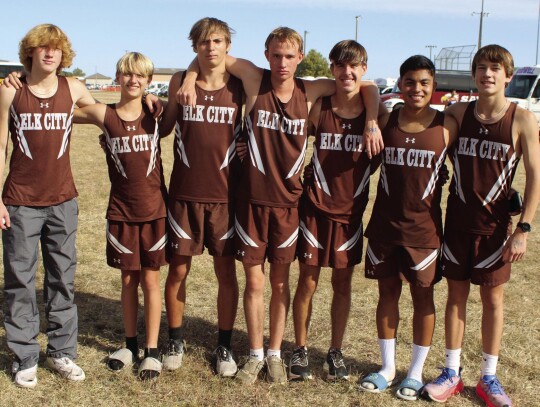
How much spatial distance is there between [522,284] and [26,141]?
4777mm

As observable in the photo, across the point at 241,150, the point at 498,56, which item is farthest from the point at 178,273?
the point at 498,56

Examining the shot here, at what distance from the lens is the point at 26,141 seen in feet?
12.0

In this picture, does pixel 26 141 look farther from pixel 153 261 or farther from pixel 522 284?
pixel 522 284

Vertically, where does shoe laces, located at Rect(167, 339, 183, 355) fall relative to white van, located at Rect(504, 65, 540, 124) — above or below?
below

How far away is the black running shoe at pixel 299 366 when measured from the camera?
3.97 meters

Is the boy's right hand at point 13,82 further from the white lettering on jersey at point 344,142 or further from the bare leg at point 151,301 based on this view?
the white lettering on jersey at point 344,142

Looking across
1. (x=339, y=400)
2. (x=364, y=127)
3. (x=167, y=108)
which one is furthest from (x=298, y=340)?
(x=167, y=108)

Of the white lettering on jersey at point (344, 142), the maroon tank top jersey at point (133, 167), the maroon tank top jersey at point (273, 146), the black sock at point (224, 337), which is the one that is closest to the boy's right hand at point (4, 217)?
the maroon tank top jersey at point (133, 167)

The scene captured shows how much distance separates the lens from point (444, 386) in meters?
Result: 3.76

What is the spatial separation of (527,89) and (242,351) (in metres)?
22.5

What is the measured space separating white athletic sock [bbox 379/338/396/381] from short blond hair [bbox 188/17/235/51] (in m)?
2.17

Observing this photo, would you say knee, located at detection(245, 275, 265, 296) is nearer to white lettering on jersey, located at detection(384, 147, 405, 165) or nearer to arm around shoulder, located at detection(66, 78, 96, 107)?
white lettering on jersey, located at detection(384, 147, 405, 165)

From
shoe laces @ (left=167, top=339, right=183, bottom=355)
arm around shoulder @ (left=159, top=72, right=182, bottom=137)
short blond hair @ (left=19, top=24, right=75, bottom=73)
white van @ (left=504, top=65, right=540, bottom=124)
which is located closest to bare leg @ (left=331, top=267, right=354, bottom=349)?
shoe laces @ (left=167, top=339, right=183, bottom=355)

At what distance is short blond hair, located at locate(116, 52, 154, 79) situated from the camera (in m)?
3.77
